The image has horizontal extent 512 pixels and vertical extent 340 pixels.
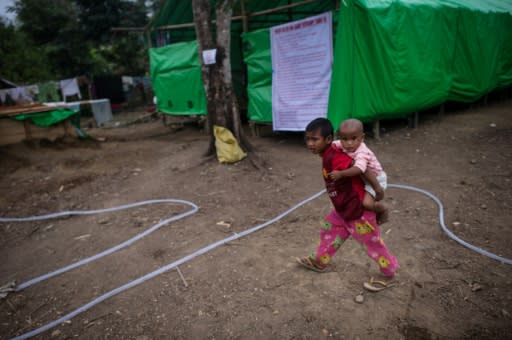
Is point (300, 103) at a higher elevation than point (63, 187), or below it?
higher

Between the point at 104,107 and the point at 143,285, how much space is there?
14092 millimetres

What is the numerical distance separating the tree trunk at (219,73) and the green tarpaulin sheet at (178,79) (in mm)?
3156

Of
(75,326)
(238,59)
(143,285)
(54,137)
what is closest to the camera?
(75,326)

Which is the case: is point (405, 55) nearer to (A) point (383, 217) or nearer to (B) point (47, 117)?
(A) point (383, 217)

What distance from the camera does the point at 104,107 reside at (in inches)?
579

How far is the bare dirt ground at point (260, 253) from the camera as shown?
81.0 inches

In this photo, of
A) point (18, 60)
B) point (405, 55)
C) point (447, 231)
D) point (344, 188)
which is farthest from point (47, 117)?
point (18, 60)

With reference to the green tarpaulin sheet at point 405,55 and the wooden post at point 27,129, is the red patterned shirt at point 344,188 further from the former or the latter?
the wooden post at point 27,129

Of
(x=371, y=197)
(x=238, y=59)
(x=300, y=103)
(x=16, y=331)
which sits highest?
(x=238, y=59)

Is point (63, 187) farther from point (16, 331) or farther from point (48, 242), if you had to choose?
point (16, 331)

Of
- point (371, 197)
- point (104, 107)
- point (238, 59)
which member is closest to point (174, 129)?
point (238, 59)

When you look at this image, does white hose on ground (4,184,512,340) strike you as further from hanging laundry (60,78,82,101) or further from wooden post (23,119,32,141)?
hanging laundry (60,78,82,101)

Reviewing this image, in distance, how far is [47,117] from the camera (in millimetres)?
7812

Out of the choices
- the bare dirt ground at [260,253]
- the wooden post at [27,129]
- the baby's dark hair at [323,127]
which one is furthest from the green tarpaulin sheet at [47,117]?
the baby's dark hair at [323,127]
